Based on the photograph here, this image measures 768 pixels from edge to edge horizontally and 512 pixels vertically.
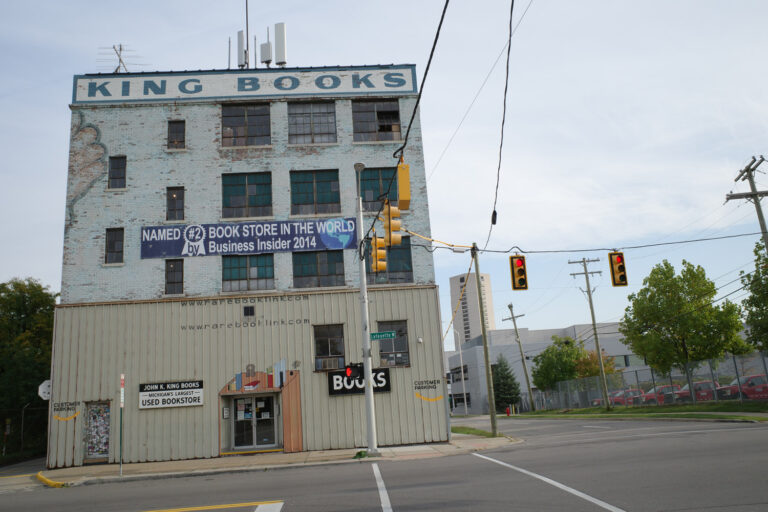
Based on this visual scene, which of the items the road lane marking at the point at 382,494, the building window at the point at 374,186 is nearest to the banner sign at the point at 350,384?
the building window at the point at 374,186

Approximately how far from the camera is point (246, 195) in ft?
85.0

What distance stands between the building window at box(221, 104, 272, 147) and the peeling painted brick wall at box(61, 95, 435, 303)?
38 centimetres

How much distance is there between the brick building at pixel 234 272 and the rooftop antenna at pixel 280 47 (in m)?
1.04

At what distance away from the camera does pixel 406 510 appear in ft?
29.0

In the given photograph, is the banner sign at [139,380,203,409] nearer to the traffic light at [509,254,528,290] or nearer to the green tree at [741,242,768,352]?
the traffic light at [509,254,528,290]

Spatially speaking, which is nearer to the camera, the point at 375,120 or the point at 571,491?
the point at 571,491

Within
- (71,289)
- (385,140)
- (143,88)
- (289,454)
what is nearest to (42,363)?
(71,289)

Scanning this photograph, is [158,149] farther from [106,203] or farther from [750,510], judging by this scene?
[750,510]

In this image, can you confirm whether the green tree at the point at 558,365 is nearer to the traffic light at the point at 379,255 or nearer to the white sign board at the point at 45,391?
the traffic light at the point at 379,255

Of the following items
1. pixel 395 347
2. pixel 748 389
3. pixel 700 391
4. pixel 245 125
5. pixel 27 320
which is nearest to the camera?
pixel 395 347

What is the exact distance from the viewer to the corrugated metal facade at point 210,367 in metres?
22.8

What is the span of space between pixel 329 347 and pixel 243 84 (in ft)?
42.2

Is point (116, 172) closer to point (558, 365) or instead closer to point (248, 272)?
point (248, 272)

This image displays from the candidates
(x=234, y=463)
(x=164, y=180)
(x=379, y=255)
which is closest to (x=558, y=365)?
(x=164, y=180)
